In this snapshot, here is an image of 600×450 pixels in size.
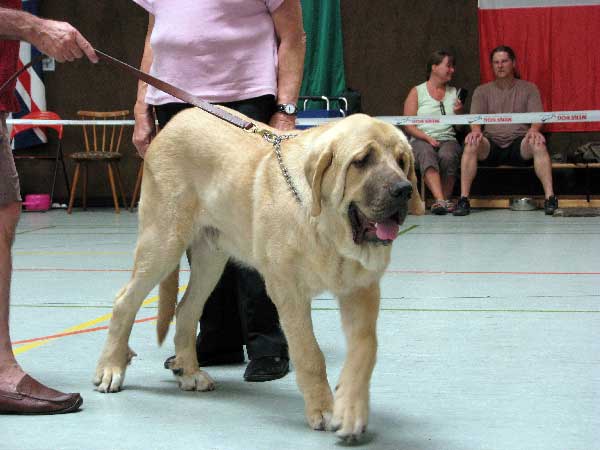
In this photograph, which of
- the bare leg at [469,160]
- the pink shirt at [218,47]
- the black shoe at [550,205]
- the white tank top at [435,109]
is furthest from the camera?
the white tank top at [435,109]

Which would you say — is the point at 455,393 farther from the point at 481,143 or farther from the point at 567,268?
the point at 481,143

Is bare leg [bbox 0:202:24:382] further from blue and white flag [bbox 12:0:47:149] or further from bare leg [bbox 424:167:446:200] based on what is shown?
blue and white flag [bbox 12:0:47:149]

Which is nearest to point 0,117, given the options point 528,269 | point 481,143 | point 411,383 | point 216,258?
point 216,258

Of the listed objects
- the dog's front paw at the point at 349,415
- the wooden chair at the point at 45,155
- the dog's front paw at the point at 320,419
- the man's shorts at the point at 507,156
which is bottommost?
the dog's front paw at the point at 320,419

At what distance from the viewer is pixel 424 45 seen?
11.7 metres

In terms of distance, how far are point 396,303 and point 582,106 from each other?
24.0ft

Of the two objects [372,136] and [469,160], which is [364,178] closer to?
[372,136]

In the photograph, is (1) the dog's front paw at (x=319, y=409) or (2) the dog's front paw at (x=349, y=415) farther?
(1) the dog's front paw at (x=319, y=409)

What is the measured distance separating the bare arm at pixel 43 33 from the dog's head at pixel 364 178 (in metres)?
0.91

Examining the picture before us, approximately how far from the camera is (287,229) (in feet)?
8.89

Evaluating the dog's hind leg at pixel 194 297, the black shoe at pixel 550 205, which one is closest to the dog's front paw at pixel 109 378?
the dog's hind leg at pixel 194 297

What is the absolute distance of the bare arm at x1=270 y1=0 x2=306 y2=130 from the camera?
3.64m

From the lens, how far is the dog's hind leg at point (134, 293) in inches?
126

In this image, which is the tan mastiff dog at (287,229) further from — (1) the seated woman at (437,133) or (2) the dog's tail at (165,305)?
(1) the seated woman at (437,133)
